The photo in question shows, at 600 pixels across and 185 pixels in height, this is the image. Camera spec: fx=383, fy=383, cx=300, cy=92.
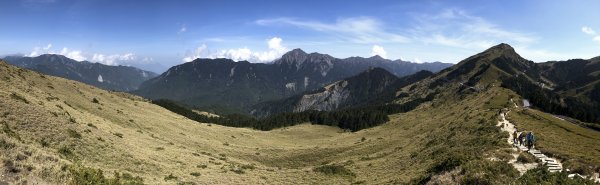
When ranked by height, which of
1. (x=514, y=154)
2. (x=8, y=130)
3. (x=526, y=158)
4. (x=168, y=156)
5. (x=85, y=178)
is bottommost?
(x=168, y=156)

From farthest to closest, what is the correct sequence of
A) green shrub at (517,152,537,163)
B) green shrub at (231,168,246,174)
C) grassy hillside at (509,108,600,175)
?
1. green shrub at (231,168,246,174)
2. green shrub at (517,152,537,163)
3. grassy hillside at (509,108,600,175)

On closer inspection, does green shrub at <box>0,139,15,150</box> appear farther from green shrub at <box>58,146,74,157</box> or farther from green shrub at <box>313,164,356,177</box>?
green shrub at <box>313,164,356,177</box>

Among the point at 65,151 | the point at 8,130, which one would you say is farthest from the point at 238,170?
the point at 8,130

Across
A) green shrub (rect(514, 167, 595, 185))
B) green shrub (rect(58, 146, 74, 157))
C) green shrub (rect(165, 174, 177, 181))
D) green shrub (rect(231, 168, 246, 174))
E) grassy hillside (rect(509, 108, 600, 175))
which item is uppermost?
grassy hillside (rect(509, 108, 600, 175))

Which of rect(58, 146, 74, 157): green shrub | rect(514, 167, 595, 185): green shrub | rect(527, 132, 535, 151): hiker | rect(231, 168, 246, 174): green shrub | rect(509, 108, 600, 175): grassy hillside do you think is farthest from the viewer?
rect(231, 168, 246, 174): green shrub

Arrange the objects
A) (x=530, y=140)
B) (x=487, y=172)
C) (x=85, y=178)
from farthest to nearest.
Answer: (x=530, y=140)
(x=487, y=172)
(x=85, y=178)

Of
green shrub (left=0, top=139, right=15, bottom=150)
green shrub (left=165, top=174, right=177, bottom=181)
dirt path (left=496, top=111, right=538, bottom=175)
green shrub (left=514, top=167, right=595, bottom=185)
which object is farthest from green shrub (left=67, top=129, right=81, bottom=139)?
dirt path (left=496, top=111, right=538, bottom=175)

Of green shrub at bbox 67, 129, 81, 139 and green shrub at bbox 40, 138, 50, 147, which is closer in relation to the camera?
green shrub at bbox 40, 138, 50, 147

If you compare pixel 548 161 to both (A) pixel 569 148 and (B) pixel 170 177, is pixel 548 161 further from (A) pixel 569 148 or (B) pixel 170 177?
(B) pixel 170 177

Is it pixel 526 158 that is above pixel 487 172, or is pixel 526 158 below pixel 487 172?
above

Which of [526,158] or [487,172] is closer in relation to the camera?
[487,172]

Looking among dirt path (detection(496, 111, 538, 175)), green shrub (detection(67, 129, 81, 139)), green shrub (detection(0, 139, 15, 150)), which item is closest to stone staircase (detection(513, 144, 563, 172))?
dirt path (detection(496, 111, 538, 175))

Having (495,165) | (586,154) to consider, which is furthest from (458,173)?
(586,154)

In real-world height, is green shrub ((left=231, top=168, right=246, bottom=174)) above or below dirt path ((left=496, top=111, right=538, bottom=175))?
below
